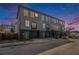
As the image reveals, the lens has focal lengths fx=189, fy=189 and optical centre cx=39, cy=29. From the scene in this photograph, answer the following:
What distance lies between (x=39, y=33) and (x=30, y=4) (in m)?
0.36

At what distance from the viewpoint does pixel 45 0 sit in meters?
2.22

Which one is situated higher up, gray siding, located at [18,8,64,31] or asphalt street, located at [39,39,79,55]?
gray siding, located at [18,8,64,31]

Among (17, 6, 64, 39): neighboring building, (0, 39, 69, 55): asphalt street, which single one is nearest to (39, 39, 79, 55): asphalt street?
(0, 39, 69, 55): asphalt street

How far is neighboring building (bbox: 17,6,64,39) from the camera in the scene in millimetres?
2205

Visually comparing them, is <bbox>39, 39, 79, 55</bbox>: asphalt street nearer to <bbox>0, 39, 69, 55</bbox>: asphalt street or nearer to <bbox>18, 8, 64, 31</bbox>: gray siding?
<bbox>0, 39, 69, 55</bbox>: asphalt street

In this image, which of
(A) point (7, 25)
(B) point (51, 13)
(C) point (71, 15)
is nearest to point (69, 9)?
(C) point (71, 15)

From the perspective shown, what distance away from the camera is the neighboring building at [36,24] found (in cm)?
221

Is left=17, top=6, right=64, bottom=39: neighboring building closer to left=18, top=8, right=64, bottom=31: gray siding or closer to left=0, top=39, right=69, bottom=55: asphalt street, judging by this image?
left=18, top=8, right=64, bottom=31: gray siding

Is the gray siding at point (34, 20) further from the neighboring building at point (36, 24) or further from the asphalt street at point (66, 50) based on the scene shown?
the asphalt street at point (66, 50)

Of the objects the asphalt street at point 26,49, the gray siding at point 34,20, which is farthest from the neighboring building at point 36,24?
the asphalt street at point 26,49

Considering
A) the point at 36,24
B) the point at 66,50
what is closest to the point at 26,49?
the point at 36,24

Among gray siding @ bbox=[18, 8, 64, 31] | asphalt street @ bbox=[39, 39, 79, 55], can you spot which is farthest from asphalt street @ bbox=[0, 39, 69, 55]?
gray siding @ bbox=[18, 8, 64, 31]

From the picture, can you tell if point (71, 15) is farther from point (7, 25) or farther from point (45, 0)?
point (7, 25)

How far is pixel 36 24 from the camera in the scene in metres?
2.22
